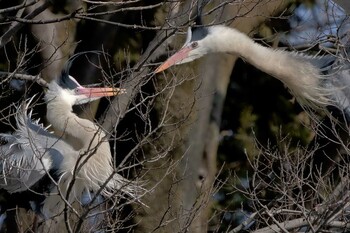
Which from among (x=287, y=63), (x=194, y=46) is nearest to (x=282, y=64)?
(x=287, y=63)

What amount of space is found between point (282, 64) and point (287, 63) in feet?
0.11

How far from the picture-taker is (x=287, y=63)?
21.2ft

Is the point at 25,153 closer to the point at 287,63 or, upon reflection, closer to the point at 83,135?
the point at 83,135

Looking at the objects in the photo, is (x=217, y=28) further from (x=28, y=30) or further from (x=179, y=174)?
(x=28, y=30)

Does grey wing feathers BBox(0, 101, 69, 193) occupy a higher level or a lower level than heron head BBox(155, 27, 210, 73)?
lower

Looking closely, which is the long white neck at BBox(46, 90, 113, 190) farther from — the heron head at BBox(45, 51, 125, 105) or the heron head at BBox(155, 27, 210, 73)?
the heron head at BBox(155, 27, 210, 73)

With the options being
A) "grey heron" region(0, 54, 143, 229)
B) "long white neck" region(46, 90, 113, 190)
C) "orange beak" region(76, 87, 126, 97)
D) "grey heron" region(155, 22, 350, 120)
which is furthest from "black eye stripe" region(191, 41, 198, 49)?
"long white neck" region(46, 90, 113, 190)

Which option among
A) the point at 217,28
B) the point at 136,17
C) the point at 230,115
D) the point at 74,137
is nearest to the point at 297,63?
the point at 217,28

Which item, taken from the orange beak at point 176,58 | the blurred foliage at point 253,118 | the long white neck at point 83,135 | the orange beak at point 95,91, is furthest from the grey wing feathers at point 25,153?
the blurred foliage at point 253,118

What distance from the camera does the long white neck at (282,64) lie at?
6.29 m

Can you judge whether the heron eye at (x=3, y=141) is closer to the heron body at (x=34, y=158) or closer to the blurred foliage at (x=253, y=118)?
the heron body at (x=34, y=158)

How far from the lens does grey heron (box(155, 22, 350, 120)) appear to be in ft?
20.3

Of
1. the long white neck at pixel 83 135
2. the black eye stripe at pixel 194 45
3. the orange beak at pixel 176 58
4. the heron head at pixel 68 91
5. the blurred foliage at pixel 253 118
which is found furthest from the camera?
the blurred foliage at pixel 253 118

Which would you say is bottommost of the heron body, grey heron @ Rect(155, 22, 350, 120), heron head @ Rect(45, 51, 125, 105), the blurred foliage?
the blurred foliage
